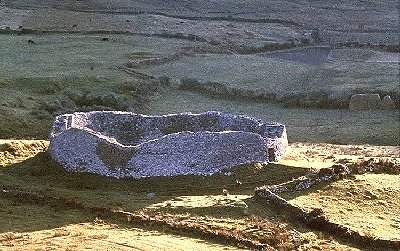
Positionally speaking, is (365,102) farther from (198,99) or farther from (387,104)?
(198,99)

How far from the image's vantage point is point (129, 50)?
164 ft

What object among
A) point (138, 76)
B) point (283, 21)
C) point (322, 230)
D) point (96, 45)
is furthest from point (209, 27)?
point (322, 230)

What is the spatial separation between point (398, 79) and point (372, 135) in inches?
447

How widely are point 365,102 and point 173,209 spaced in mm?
21925

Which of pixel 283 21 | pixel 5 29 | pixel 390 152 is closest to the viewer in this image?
pixel 390 152

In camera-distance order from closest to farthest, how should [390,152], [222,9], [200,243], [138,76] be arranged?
1. [200,243]
2. [390,152]
3. [138,76]
4. [222,9]

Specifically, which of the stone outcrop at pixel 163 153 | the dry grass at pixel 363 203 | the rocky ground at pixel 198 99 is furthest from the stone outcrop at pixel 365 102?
the stone outcrop at pixel 163 153

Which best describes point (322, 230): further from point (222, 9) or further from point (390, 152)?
point (222, 9)

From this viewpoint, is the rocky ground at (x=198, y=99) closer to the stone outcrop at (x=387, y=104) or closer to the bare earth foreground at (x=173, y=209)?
the bare earth foreground at (x=173, y=209)

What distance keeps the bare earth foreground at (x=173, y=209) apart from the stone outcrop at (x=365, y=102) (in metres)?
15.3

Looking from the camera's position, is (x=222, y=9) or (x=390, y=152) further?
(x=222, y=9)

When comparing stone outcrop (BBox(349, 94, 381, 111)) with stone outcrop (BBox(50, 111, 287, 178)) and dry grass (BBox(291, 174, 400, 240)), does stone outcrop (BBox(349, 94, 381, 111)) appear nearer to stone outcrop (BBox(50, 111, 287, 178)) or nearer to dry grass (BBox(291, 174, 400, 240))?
dry grass (BBox(291, 174, 400, 240))

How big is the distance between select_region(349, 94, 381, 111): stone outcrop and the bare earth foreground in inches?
602

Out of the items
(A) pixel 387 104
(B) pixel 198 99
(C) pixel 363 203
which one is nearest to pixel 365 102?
(A) pixel 387 104
